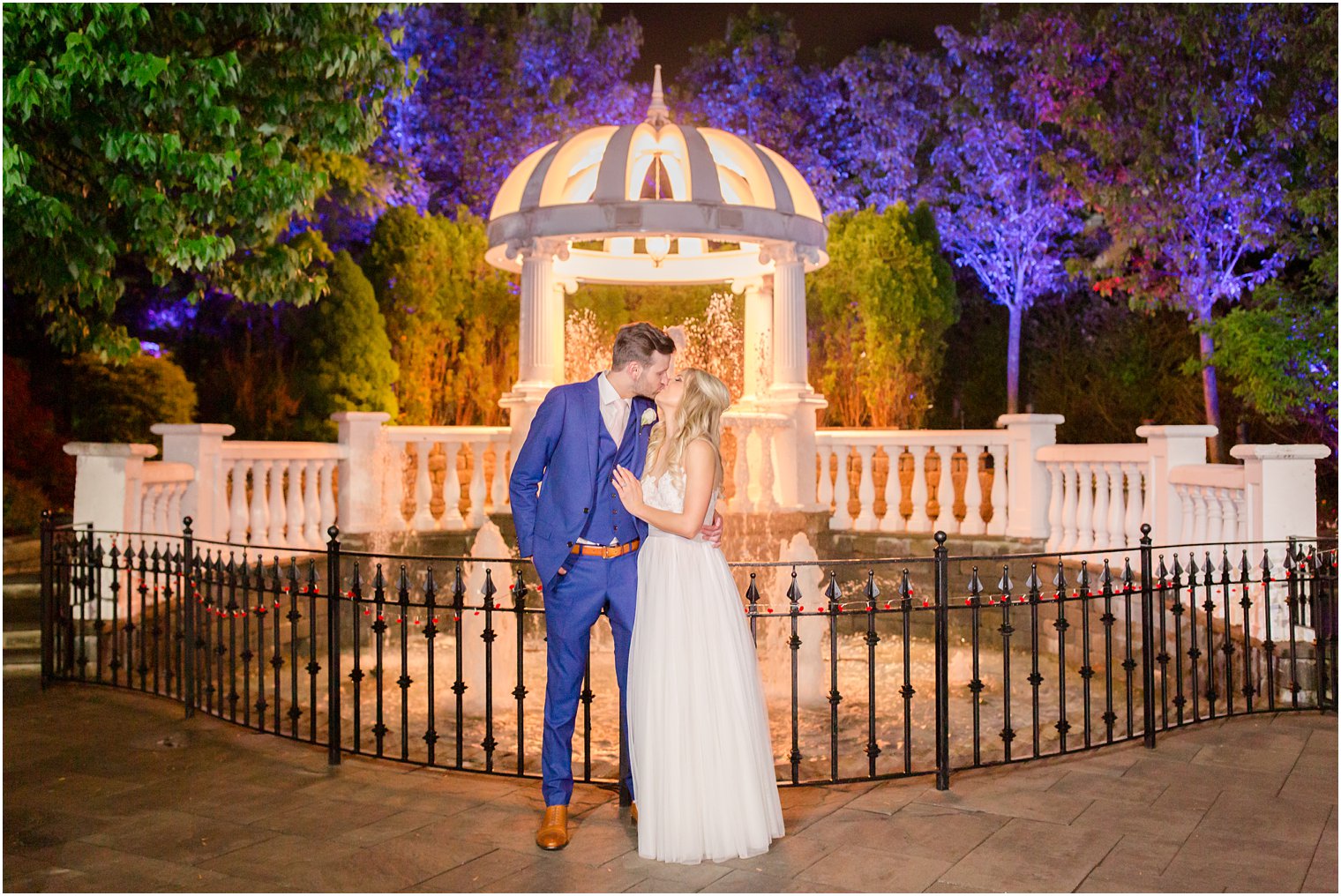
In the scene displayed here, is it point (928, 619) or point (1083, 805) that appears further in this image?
point (928, 619)

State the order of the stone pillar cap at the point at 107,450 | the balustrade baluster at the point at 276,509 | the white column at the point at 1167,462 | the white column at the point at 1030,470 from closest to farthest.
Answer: the stone pillar cap at the point at 107,450
the white column at the point at 1167,462
the balustrade baluster at the point at 276,509
the white column at the point at 1030,470

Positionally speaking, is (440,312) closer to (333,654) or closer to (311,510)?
(311,510)

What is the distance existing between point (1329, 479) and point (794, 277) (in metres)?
9.31

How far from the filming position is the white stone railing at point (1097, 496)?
10.1 metres

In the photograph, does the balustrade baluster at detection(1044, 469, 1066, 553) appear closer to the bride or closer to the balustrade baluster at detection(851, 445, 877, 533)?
the balustrade baluster at detection(851, 445, 877, 533)

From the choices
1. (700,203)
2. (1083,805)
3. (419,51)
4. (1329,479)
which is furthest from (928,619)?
(419,51)

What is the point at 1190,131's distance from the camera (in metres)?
18.4

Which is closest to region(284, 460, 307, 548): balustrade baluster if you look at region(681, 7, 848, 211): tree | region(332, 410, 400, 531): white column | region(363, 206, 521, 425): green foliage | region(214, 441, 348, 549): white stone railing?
region(214, 441, 348, 549): white stone railing

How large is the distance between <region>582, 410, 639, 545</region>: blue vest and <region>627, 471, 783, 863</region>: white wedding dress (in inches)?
6.4

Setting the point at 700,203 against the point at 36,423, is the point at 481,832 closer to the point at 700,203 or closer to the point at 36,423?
the point at 700,203

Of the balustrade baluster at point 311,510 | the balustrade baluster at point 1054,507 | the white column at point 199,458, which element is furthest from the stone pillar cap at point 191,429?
the balustrade baluster at point 1054,507

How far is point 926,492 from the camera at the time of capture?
1269 centimetres

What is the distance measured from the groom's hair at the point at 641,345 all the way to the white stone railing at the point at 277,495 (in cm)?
635

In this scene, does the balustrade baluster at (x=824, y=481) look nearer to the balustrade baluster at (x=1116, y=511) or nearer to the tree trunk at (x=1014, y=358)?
the balustrade baluster at (x=1116, y=511)
